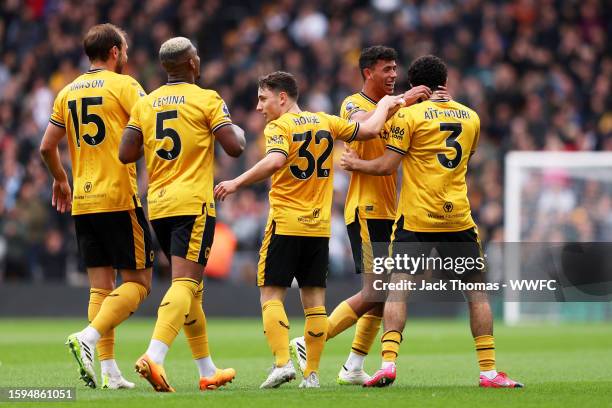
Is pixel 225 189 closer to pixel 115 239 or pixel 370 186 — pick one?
pixel 115 239

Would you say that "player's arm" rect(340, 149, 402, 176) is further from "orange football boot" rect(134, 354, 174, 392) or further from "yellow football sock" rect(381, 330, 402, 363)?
"orange football boot" rect(134, 354, 174, 392)

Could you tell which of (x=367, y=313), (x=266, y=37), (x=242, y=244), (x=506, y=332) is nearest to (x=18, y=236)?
(x=242, y=244)

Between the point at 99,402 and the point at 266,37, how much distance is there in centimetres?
1734

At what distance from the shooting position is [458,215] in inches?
359

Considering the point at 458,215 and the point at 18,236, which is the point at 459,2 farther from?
the point at 458,215

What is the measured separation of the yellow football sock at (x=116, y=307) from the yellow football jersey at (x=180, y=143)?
594 mm

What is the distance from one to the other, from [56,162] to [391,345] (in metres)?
2.92

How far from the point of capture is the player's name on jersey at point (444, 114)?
30.0 ft

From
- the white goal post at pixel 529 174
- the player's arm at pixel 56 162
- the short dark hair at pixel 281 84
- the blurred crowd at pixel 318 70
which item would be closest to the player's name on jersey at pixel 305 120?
the short dark hair at pixel 281 84

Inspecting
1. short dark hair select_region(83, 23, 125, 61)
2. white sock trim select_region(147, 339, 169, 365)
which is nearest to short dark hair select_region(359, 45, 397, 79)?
short dark hair select_region(83, 23, 125, 61)

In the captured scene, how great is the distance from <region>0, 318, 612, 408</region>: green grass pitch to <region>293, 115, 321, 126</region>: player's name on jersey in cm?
193

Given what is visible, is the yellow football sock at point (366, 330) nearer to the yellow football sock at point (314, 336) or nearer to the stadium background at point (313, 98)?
the yellow football sock at point (314, 336)

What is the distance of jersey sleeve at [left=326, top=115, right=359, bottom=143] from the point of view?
29.9 ft

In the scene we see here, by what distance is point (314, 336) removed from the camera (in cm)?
912
